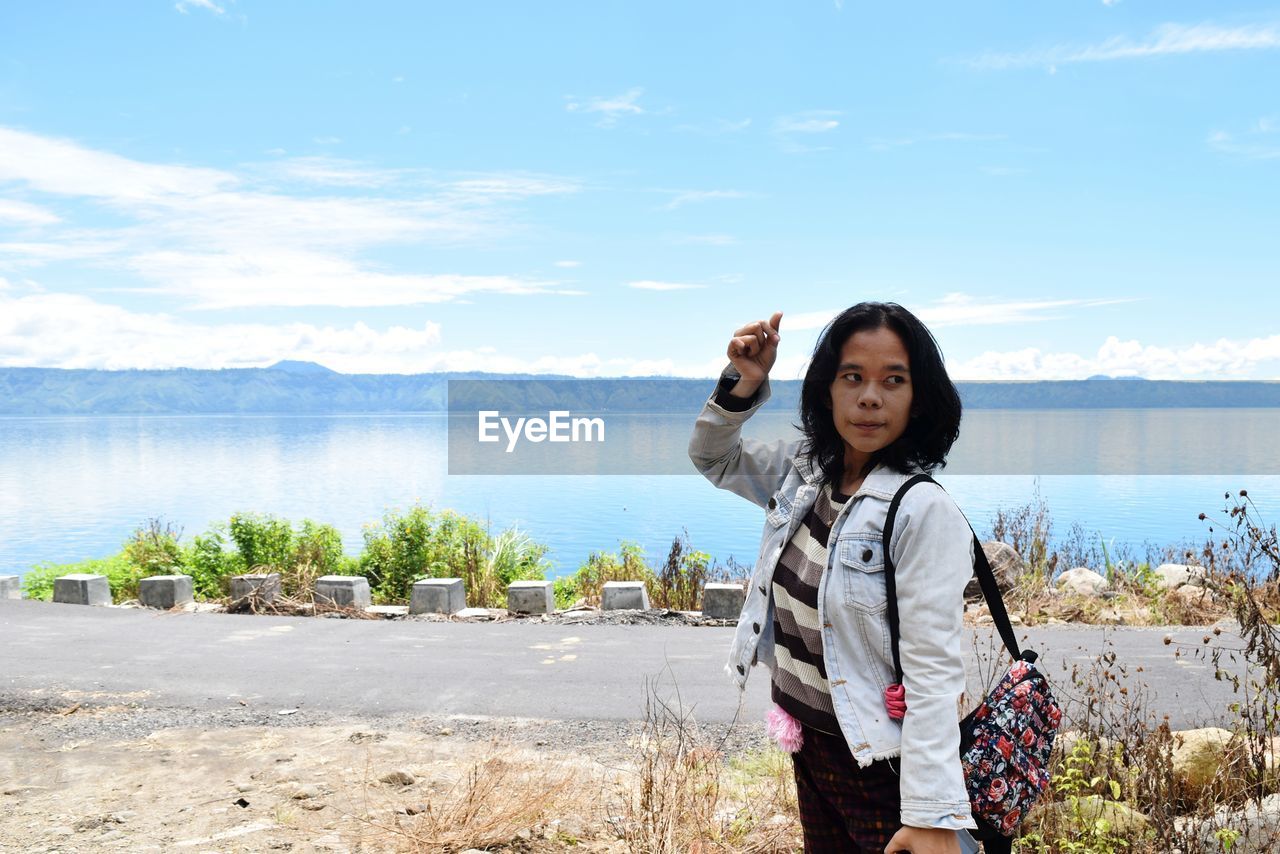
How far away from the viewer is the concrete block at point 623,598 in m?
10.1

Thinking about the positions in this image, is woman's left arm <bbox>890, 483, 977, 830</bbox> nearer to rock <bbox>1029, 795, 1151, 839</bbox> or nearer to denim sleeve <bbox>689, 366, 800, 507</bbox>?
denim sleeve <bbox>689, 366, 800, 507</bbox>

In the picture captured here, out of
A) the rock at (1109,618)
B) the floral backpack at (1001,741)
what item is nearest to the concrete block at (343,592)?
the rock at (1109,618)

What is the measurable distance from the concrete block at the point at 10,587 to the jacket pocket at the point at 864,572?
38.5 feet

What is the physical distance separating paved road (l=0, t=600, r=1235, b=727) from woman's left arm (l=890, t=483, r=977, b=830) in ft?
14.3

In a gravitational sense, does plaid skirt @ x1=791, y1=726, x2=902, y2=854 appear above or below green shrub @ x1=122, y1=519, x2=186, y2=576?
above

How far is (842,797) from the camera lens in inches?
89.4

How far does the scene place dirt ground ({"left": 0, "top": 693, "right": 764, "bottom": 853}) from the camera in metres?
4.17

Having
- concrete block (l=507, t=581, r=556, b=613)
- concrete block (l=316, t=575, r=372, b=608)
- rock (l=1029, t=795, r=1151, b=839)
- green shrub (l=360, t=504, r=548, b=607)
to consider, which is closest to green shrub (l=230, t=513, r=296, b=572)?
green shrub (l=360, t=504, r=548, b=607)

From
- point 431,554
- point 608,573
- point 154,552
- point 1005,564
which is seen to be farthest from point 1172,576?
point 154,552

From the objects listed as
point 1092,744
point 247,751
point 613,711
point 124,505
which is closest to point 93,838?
point 247,751

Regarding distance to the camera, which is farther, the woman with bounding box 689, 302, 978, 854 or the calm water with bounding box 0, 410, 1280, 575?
the calm water with bounding box 0, 410, 1280, 575

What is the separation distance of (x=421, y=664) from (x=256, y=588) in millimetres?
3688

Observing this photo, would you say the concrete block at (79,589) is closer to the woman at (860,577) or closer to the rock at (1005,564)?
the rock at (1005,564)

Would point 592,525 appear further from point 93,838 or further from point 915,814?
point 915,814
